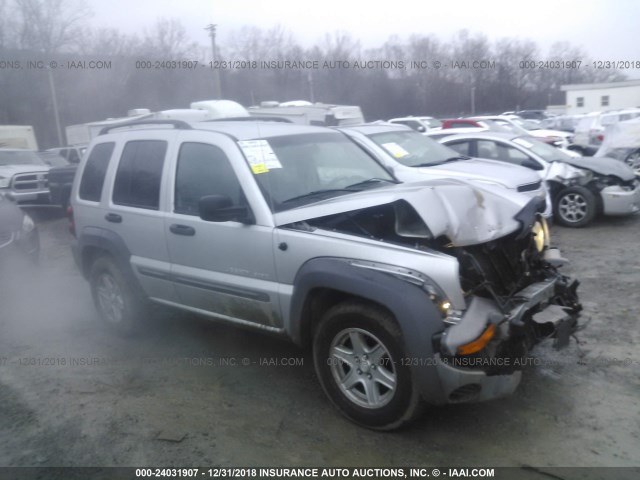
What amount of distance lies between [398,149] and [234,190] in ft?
15.9

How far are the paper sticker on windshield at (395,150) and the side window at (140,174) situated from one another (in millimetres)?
4287

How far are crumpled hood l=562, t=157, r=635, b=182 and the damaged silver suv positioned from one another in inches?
210

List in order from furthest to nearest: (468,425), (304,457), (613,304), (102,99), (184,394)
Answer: (102,99) < (613,304) < (184,394) < (468,425) < (304,457)

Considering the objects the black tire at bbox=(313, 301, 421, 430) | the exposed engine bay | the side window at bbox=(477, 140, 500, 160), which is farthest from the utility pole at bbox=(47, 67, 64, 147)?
the black tire at bbox=(313, 301, 421, 430)

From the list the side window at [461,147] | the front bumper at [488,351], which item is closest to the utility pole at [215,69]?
the side window at [461,147]

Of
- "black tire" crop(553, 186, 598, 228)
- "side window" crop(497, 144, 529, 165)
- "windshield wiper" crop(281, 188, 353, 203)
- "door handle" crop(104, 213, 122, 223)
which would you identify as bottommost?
"black tire" crop(553, 186, 598, 228)

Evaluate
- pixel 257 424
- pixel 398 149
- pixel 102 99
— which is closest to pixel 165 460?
pixel 257 424

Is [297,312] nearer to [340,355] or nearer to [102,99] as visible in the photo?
[340,355]

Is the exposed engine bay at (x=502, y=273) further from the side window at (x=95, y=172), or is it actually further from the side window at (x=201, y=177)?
the side window at (x=95, y=172)

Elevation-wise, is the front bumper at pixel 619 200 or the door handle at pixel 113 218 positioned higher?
the door handle at pixel 113 218

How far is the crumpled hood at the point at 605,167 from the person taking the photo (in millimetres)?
8766

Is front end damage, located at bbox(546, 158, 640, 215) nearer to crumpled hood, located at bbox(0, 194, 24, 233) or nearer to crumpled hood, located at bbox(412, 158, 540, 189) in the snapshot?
crumpled hood, located at bbox(412, 158, 540, 189)

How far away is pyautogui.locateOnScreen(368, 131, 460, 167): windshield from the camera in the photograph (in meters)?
8.45

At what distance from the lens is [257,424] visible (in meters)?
3.74
